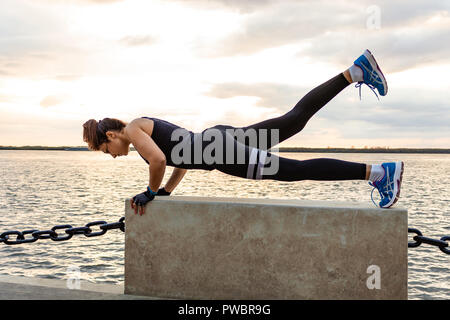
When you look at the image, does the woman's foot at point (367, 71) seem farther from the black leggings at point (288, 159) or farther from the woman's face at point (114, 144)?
the woman's face at point (114, 144)

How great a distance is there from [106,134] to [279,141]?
1567mm

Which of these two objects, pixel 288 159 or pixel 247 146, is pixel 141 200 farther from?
pixel 288 159

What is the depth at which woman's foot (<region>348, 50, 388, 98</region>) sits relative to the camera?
3.55 m


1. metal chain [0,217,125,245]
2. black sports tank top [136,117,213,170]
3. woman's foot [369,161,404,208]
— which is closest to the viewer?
woman's foot [369,161,404,208]

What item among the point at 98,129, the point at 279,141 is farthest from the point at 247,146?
the point at 98,129

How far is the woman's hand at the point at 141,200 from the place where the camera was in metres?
3.20

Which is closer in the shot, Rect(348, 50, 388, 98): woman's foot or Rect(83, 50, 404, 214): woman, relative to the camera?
Rect(83, 50, 404, 214): woman

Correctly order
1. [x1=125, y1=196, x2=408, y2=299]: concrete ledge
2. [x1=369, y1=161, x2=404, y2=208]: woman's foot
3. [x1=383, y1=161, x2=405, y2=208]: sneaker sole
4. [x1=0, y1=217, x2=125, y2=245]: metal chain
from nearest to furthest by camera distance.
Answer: [x1=125, y1=196, x2=408, y2=299]: concrete ledge → [x1=383, y1=161, x2=405, y2=208]: sneaker sole → [x1=369, y1=161, x2=404, y2=208]: woman's foot → [x1=0, y1=217, x2=125, y2=245]: metal chain

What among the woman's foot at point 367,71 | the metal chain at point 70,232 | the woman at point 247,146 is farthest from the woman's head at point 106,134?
the woman's foot at point 367,71

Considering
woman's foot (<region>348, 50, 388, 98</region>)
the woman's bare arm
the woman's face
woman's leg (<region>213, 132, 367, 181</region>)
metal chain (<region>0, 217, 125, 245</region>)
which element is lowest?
metal chain (<region>0, 217, 125, 245</region>)

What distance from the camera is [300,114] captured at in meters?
3.61
